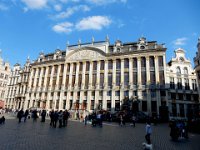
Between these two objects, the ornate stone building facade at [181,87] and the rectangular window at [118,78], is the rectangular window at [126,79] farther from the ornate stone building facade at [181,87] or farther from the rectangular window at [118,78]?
the ornate stone building facade at [181,87]

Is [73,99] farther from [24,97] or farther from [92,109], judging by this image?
[24,97]

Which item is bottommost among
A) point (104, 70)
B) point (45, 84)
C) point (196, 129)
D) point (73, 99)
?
point (196, 129)

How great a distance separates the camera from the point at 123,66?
44469mm

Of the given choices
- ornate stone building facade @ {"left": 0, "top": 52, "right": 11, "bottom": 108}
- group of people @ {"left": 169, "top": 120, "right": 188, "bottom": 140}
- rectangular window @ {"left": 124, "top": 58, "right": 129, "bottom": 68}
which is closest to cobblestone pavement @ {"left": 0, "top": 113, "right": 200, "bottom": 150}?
group of people @ {"left": 169, "top": 120, "right": 188, "bottom": 140}

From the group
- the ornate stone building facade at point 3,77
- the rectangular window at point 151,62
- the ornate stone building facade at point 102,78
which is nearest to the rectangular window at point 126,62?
the ornate stone building facade at point 102,78

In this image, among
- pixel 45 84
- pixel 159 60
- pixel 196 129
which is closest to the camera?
pixel 196 129

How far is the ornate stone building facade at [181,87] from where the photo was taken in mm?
44688

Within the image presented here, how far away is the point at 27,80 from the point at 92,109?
1288 inches

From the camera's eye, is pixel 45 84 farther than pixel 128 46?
Yes

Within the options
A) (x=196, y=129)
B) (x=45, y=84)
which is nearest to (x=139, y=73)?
(x=196, y=129)

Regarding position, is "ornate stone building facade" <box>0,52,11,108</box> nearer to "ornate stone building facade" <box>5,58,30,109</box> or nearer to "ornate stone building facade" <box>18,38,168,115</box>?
"ornate stone building facade" <box>5,58,30,109</box>

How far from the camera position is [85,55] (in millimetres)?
49938

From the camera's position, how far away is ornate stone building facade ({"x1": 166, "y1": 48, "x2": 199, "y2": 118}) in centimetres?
4469

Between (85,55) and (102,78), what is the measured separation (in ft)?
32.1
